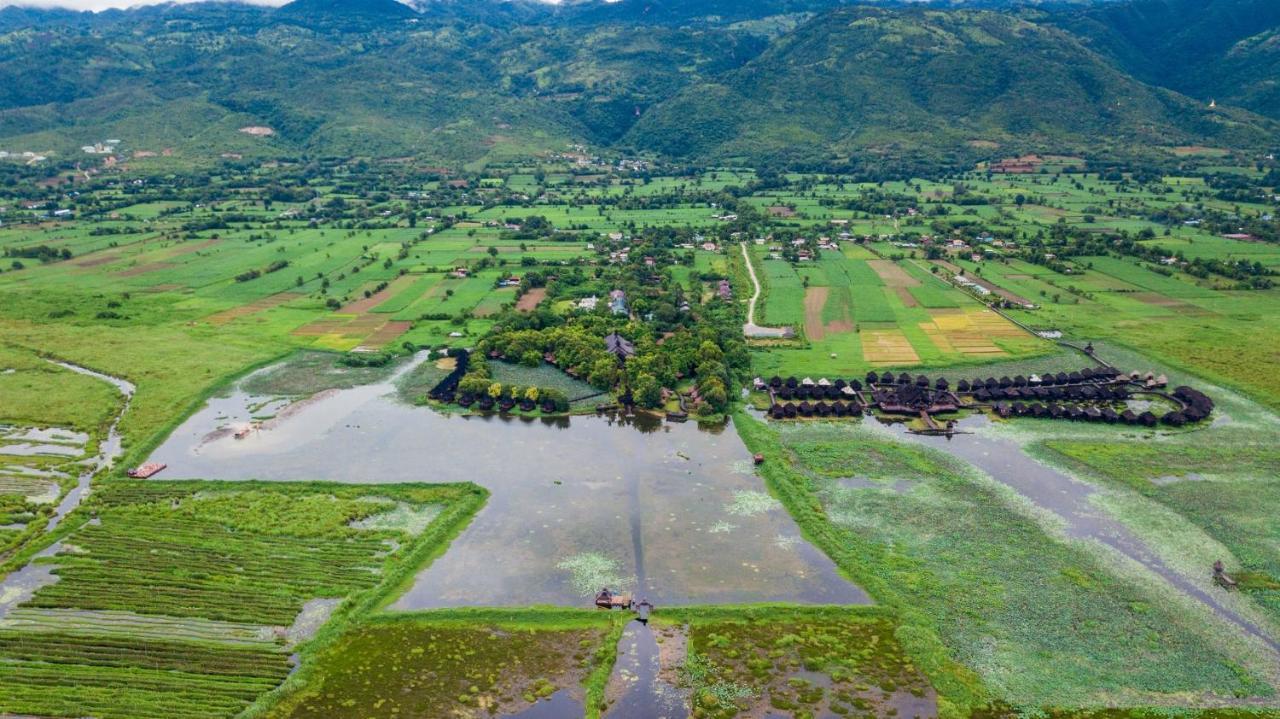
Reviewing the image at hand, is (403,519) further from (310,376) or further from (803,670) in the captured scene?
(310,376)

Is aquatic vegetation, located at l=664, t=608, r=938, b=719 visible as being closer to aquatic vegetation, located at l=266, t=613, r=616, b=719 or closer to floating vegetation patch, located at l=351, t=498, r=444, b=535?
aquatic vegetation, located at l=266, t=613, r=616, b=719

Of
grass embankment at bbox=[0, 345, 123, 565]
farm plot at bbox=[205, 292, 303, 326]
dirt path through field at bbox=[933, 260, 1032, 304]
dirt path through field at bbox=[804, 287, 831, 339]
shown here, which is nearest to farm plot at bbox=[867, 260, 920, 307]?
dirt path through field at bbox=[933, 260, 1032, 304]

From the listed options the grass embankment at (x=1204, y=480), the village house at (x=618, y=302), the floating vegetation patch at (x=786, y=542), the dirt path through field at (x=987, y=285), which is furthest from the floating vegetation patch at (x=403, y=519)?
the dirt path through field at (x=987, y=285)

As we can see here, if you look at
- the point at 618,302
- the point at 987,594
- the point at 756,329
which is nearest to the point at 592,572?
the point at 987,594

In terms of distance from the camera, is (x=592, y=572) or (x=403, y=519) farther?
(x=403, y=519)

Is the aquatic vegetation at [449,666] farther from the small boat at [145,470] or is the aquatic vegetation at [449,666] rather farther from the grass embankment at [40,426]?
the small boat at [145,470]

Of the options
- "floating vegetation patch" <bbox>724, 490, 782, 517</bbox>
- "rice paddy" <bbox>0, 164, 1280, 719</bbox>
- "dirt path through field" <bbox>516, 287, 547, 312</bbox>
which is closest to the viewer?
"rice paddy" <bbox>0, 164, 1280, 719</bbox>

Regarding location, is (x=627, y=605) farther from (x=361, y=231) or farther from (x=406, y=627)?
(x=361, y=231)
